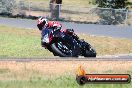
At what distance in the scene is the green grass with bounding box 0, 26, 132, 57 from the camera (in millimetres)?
25445

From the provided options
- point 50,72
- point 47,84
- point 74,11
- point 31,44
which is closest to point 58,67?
point 50,72

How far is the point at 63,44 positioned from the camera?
690 inches

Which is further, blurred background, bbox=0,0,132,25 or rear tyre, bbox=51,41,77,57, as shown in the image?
blurred background, bbox=0,0,132,25

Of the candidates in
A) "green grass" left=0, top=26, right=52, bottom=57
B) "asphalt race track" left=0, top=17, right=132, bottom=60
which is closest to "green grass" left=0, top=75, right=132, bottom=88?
"green grass" left=0, top=26, right=52, bottom=57

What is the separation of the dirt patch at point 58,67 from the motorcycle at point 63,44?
5079 millimetres

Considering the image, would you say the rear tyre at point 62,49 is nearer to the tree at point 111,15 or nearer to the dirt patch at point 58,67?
the dirt patch at point 58,67

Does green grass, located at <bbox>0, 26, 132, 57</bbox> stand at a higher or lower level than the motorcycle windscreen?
lower

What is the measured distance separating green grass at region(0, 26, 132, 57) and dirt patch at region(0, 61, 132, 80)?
12.1 metres

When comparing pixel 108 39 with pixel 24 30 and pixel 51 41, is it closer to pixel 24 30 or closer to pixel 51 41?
pixel 24 30

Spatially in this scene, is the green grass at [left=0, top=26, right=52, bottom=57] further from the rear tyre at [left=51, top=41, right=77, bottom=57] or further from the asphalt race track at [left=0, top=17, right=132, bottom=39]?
the rear tyre at [left=51, top=41, right=77, bottom=57]

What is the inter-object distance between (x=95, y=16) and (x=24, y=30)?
1005cm

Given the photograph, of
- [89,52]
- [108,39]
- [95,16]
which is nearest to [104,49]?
[108,39]

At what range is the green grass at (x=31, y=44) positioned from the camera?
25445 millimetres

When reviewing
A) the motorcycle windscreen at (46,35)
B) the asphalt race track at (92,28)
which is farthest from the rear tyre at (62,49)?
the asphalt race track at (92,28)
